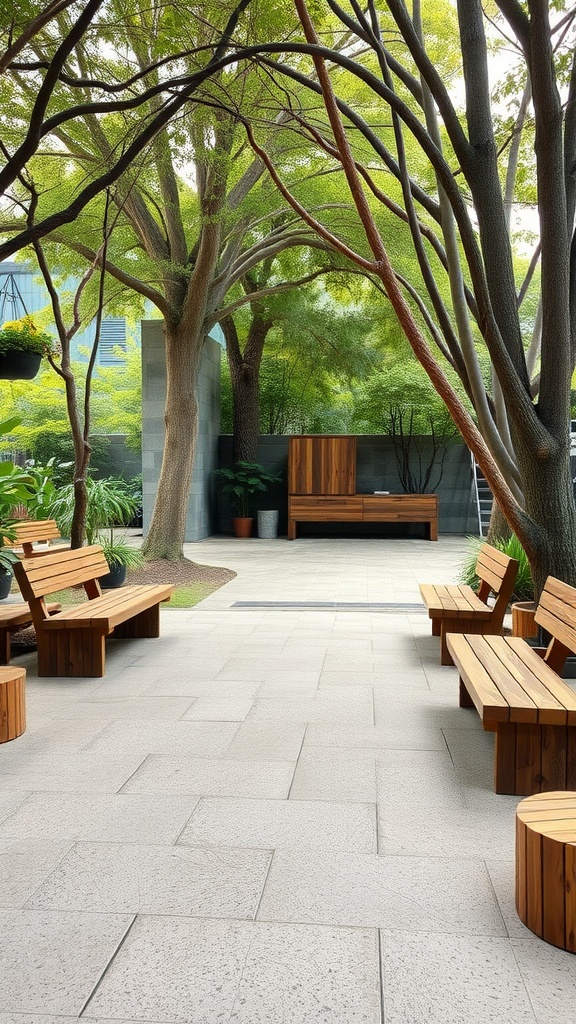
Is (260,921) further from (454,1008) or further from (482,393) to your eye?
(482,393)

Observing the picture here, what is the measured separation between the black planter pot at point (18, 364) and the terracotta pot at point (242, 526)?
394 inches

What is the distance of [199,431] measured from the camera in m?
14.6

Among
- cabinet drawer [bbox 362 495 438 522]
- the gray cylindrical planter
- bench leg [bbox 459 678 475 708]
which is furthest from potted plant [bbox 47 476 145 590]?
cabinet drawer [bbox 362 495 438 522]

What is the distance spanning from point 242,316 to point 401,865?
588 inches

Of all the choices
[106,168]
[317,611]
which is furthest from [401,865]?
[106,168]

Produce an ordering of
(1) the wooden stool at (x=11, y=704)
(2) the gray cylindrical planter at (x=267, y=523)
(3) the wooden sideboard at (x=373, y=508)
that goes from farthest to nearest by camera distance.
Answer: (2) the gray cylindrical planter at (x=267, y=523)
(3) the wooden sideboard at (x=373, y=508)
(1) the wooden stool at (x=11, y=704)

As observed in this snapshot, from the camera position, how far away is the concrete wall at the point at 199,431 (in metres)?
13.5

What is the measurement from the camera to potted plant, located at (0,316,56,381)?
17.9 feet

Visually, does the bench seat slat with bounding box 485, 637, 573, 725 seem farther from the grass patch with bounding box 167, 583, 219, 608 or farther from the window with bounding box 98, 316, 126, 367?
the window with bounding box 98, 316, 126, 367

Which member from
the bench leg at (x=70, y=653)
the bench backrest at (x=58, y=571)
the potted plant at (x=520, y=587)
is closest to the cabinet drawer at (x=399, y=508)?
the potted plant at (x=520, y=587)

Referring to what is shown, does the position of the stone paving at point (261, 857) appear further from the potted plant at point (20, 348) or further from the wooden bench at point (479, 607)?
the potted plant at point (20, 348)

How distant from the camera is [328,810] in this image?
119 inches

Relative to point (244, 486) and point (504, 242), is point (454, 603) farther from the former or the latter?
point (244, 486)

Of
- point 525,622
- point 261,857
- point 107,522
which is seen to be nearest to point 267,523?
point 107,522
